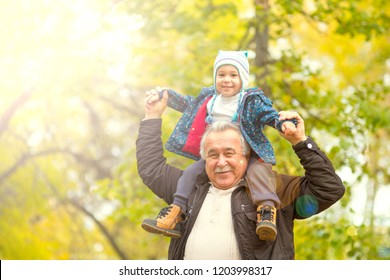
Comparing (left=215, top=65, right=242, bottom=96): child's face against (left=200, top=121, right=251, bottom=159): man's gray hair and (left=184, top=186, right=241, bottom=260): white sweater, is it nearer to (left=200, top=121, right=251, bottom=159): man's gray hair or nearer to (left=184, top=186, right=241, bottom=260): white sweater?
(left=200, top=121, right=251, bottom=159): man's gray hair

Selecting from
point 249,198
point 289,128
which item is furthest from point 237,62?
point 249,198

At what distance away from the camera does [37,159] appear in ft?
47.2

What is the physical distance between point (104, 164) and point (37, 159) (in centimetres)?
199

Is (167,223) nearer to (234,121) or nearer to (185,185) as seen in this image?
(185,185)

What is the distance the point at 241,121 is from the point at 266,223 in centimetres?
59

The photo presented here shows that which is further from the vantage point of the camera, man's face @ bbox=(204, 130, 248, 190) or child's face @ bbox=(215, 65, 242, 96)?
child's face @ bbox=(215, 65, 242, 96)

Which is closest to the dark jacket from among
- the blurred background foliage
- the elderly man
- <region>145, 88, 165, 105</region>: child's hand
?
the elderly man

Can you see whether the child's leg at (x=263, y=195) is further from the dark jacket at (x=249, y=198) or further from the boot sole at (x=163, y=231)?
the boot sole at (x=163, y=231)

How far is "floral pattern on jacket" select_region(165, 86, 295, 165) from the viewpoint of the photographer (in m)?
3.29

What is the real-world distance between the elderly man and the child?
0.20 feet

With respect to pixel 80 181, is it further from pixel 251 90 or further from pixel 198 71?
pixel 251 90

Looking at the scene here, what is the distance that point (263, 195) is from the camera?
3180mm

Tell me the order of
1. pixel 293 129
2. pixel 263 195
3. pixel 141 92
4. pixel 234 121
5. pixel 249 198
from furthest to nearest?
pixel 141 92 → pixel 234 121 → pixel 249 198 → pixel 263 195 → pixel 293 129
